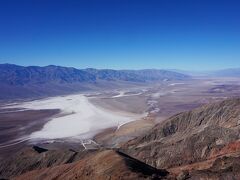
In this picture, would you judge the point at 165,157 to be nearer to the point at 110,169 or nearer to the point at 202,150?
the point at 202,150

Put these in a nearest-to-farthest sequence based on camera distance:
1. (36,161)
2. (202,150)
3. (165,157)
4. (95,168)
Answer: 1. (95,168)
2. (202,150)
3. (165,157)
4. (36,161)

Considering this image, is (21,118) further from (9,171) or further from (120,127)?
(9,171)

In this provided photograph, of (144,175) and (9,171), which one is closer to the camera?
(144,175)

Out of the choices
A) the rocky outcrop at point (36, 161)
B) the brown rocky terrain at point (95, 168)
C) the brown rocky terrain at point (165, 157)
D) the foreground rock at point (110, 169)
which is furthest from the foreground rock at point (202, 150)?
the rocky outcrop at point (36, 161)

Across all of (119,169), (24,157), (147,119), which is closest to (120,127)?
(147,119)

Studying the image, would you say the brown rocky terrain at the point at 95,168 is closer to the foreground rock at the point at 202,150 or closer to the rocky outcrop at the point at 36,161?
the rocky outcrop at the point at 36,161

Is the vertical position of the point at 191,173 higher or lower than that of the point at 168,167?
higher

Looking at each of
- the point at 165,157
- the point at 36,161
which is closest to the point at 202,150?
the point at 165,157

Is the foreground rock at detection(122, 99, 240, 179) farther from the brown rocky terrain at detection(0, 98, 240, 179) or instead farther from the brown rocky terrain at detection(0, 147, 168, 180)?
Result: the brown rocky terrain at detection(0, 147, 168, 180)

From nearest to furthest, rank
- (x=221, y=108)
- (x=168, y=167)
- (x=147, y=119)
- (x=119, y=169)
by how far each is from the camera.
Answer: (x=119, y=169) → (x=168, y=167) → (x=221, y=108) → (x=147, y=119)
